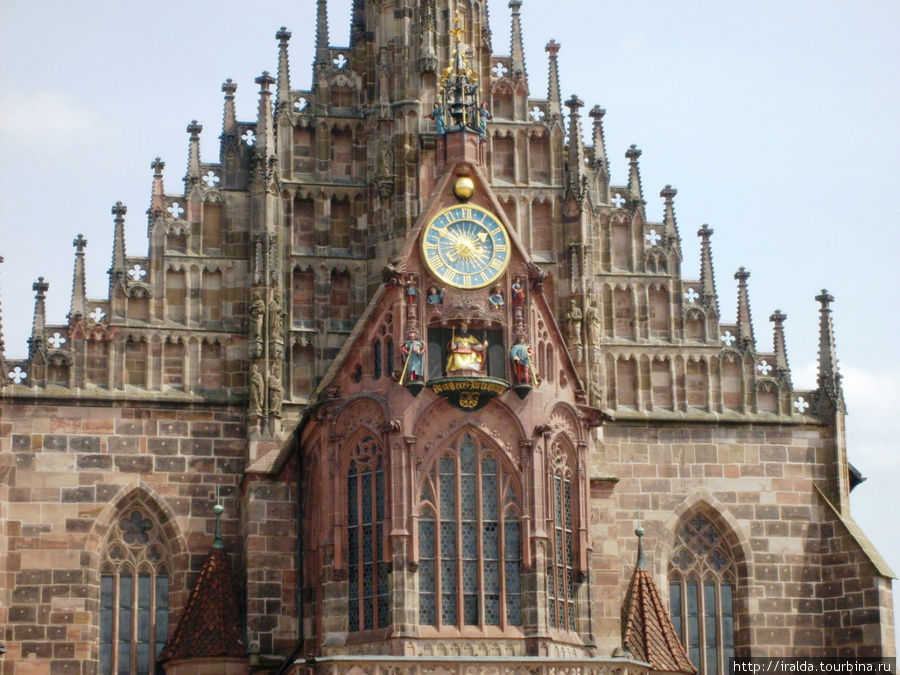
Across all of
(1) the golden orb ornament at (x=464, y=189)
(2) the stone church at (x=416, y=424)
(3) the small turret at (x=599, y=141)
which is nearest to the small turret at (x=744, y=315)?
(2) the stone church at (x=416, y=424)

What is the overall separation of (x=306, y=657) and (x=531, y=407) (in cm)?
667

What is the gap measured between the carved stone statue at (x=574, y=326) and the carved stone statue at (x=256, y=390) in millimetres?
6615

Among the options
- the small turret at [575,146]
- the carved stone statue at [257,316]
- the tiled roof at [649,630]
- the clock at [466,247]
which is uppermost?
the small turret at [575,146]

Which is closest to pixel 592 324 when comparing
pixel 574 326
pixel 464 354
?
pixel 574 326

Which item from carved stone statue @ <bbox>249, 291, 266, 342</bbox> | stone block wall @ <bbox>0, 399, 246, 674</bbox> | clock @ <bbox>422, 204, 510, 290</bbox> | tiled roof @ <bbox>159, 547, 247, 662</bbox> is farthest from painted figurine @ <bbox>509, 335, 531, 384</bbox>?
tiled roof @ <bbox>159, 547, 247, 662</bbox>

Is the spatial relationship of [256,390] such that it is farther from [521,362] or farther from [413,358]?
→ [521,362]

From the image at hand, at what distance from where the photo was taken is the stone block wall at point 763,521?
2089 inches

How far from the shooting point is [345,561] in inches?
1941

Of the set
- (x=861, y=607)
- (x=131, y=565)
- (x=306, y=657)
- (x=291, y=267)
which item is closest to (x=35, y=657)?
(x=131, y=565)

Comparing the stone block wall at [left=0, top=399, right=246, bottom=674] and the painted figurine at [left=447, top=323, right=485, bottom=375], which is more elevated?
the painted figurine at [left=447, top=323, right=485, bottom=375]

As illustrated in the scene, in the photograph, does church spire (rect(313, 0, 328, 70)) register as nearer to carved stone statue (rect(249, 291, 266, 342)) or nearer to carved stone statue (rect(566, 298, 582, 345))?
carved stone statue (rect(249, 291, 266, 342))

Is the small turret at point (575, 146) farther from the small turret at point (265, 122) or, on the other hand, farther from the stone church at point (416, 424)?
the small turret at point (265, 122)

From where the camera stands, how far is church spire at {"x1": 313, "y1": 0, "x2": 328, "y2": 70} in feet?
182

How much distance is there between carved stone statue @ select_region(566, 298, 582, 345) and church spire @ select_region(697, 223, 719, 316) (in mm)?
3459
